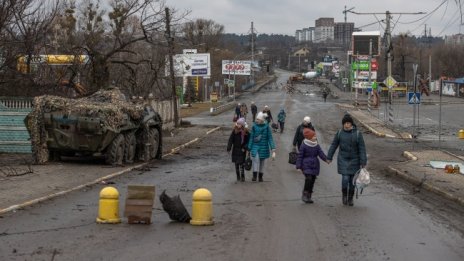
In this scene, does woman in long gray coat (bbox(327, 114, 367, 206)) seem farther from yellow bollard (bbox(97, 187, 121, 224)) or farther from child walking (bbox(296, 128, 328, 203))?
yellow bollard (bbox(97, 187, 121, 224))

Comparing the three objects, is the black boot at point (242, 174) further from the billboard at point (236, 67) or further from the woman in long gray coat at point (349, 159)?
the billboard at point (236, 67)

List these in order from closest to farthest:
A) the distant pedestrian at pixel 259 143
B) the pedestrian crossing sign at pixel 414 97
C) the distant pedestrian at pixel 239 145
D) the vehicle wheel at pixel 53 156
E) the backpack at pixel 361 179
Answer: the backpack at pixel 361 179
the distant pedestrian at pixel 259 143
the distant pedestrian at pixel 239 145
the vehicle wheel at pixel 53 156
the pedestrian crossing sign at pixel 414 97

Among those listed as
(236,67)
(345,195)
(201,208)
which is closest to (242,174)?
(345,195)

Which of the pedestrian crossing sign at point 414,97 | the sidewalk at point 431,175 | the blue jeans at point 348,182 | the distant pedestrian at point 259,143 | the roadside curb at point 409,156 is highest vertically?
the pedestrian crossing sign at point 414,97

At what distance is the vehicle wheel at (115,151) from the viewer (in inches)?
735

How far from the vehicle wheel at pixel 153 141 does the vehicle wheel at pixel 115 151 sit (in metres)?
1.86

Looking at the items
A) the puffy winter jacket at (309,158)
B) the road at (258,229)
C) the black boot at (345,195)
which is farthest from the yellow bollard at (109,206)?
the black boot at (345,195)

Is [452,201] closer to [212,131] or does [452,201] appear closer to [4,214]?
[4,214]

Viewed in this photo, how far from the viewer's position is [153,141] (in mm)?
21719

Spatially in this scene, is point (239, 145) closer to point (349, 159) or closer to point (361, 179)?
point (349, 159)

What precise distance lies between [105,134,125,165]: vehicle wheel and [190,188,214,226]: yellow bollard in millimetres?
9323

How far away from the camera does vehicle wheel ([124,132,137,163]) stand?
1959cm

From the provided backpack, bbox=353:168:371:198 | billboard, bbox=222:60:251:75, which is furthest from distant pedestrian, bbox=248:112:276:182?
billboard, bbox=222:60:251:75

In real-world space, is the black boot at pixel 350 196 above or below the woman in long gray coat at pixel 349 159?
below
